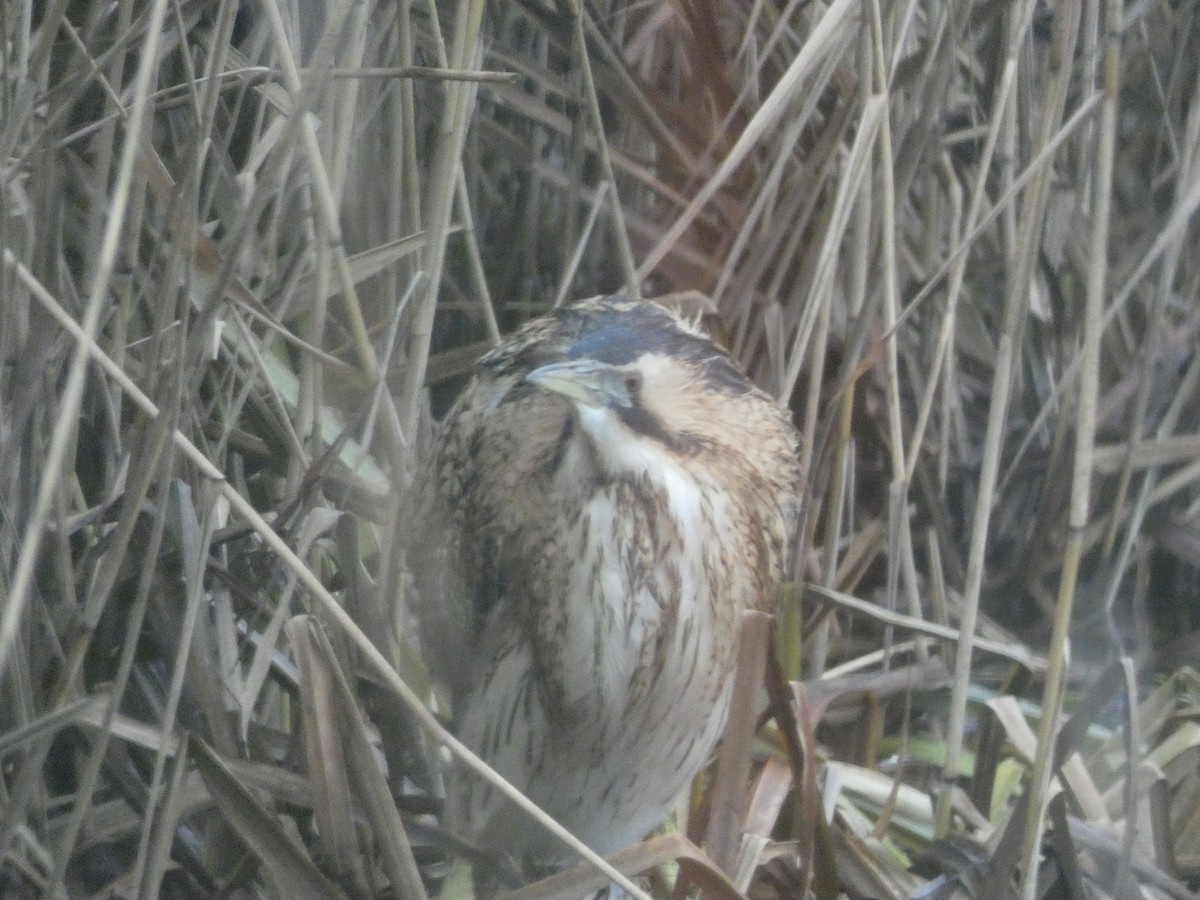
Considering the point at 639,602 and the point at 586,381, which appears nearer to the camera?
the point at 586,381

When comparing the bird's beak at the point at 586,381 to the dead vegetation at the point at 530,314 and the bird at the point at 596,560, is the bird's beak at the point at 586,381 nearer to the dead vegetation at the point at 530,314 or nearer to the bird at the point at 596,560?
the bird at the point at 596,560

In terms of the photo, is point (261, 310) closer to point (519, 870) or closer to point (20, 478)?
point (20, 478)

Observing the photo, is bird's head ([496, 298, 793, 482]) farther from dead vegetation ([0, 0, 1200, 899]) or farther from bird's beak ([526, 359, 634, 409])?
dead vegetation ([0, 0, 1200, 899])

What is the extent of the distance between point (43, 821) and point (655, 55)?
0.81 metres

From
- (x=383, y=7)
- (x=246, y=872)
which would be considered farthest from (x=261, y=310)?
(x=246, y=872)

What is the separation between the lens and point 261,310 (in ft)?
3.65

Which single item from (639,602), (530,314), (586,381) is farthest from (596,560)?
(530,314)

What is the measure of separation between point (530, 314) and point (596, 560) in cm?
51

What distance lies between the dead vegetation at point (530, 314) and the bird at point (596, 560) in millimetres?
58

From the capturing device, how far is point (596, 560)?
3.81 feet

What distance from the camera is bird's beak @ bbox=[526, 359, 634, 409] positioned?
1.03 m

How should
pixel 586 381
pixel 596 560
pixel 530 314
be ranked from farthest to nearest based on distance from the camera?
1. pixel 530 314
2. pixel 596 560
3. pixel 586 381

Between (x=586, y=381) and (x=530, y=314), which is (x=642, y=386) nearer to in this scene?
(x=586, y=381)

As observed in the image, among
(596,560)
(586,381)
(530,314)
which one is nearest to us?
(586,381)
